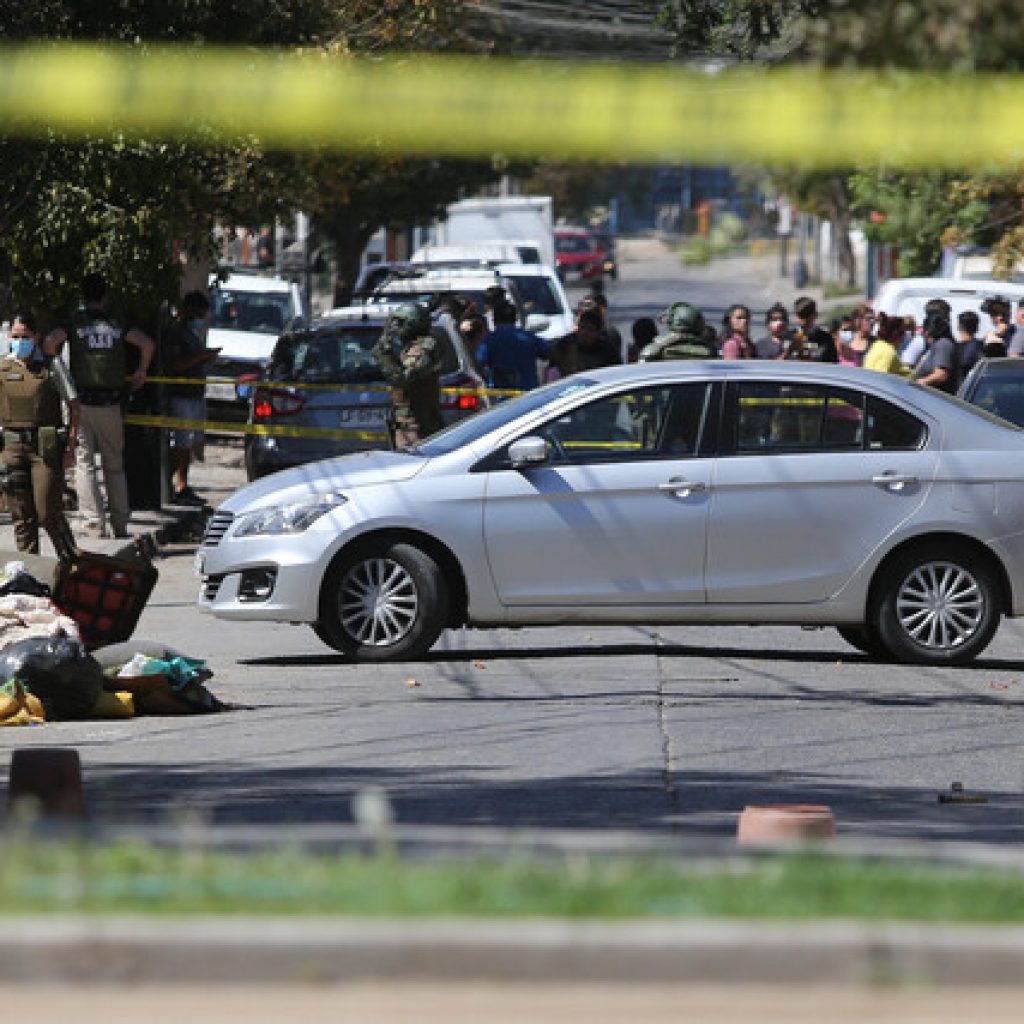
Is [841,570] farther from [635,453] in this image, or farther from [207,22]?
[207,22]

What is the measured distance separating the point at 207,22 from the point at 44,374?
3.10 m

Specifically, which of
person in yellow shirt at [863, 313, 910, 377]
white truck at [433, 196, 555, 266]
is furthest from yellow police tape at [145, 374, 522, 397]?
white truck at [433, 196, 555, 266]

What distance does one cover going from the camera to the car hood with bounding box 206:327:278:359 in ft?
111

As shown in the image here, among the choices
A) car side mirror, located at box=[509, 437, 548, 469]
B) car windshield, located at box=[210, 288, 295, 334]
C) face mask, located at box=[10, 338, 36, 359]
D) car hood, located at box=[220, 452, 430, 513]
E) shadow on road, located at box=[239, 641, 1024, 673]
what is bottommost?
shadow on road, located at box=[239, 641, 1024, 673]

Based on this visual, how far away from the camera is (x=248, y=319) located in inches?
1388

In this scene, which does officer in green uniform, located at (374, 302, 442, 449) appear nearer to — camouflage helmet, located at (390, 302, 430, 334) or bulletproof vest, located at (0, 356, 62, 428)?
camouflage helmet, located at (390, 302, 430, 334)

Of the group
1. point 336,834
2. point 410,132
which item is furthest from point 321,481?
point 336,834

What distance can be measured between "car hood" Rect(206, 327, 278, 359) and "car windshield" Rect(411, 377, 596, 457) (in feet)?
61.5

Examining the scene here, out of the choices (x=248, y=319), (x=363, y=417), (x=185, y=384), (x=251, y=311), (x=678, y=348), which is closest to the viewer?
(x=678, y=348)

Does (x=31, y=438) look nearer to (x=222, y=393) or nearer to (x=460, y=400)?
(x=460, y=400)

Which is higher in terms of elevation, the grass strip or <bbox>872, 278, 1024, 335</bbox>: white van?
<bbox>872, 278, 1024, 335</bbox>: white van

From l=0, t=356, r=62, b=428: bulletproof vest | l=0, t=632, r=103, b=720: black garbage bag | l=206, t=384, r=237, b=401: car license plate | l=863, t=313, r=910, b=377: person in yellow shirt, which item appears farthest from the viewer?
l=206, t=384, r=237, b=401: car license plate

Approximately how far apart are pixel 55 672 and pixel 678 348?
7815mm

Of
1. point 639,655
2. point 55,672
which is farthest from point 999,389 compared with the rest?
point 55,672
